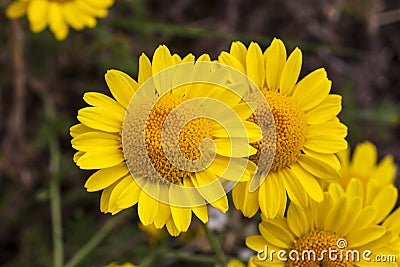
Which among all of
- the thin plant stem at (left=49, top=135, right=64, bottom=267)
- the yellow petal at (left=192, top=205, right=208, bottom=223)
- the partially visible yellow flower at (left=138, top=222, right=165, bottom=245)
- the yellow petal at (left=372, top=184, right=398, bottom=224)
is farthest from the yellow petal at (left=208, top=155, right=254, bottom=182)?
the partially visible yellow flower at (left=138, top=222, right=165, bottom=245)

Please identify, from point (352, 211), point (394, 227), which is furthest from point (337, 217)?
point (394, 227)

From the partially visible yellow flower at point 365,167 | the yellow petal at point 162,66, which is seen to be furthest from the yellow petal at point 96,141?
the partially visible yellow flower at point 365,167

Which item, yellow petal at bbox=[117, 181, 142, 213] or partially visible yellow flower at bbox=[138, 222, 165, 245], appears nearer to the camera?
yellow petal at bbox=[117, 181, 142, 213]

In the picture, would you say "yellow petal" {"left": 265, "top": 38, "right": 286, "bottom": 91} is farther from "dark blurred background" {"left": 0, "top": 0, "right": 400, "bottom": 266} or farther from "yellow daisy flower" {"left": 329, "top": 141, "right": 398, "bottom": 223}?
"dark blurred background" {"left": 0, "top": 0, "right": 400, "bottom": 266}

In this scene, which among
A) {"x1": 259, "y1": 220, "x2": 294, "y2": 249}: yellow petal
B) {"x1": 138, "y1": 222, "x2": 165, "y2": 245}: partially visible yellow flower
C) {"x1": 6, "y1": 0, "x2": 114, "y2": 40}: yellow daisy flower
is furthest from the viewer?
{"x1": 138, "y1": 222, "x2": 165, "y2": 245}: partially visible yellow flower

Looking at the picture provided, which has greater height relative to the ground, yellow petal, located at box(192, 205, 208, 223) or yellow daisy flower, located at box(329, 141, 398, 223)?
yellow daisy flower, located at box(329, 141, 398, 223)
